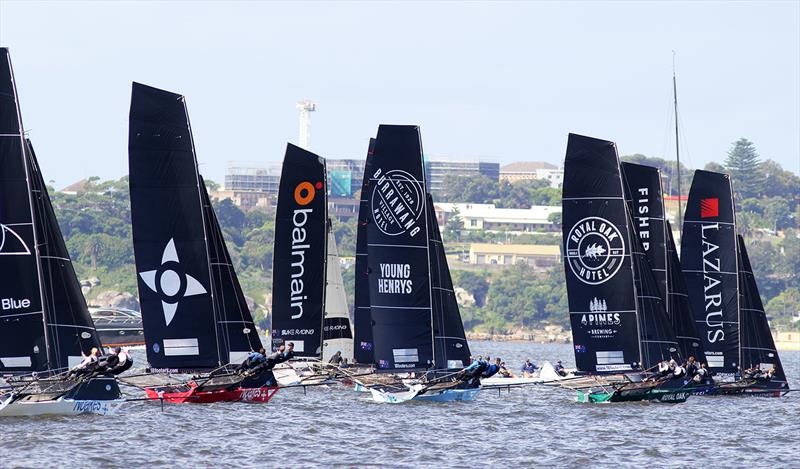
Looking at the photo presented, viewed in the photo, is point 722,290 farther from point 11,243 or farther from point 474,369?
point 11,243

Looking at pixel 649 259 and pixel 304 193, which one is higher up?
pixel 304 193

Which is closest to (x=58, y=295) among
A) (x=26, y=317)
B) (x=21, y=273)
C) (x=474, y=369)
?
(x=26, y=317)

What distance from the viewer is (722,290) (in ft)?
195

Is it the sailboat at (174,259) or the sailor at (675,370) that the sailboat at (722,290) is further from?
the sailboat at (174,259)

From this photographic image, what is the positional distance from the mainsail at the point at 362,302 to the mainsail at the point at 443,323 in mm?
2952

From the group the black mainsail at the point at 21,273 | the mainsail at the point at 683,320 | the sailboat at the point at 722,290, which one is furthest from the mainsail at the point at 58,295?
the sailboat at the point at 722,290

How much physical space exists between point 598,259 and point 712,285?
437 inches

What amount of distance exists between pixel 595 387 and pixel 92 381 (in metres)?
17.4

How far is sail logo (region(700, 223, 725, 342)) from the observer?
5906 centimetres

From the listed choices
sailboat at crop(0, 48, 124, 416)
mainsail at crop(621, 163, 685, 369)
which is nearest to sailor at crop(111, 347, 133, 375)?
sailboat at crop(0, 48, 124, 416)

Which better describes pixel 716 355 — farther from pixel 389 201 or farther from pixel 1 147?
pixel 1 147

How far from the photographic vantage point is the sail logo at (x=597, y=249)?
4969 centimetres

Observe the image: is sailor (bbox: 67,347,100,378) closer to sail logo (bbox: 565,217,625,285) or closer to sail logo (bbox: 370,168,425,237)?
sail logo (bbox: 370,168,425,237)

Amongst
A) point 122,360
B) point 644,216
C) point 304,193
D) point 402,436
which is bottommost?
point 402,436
